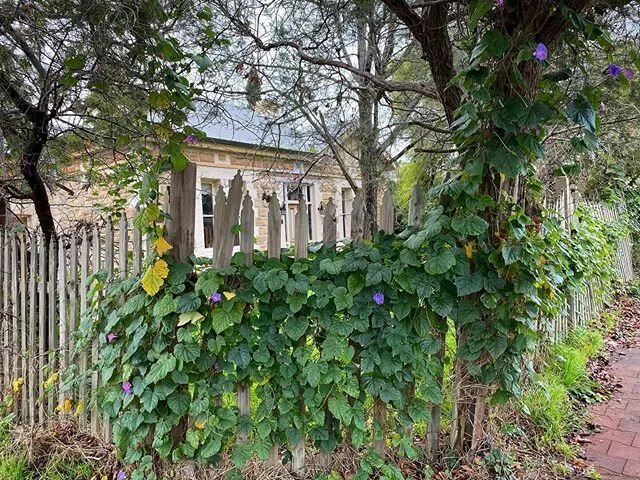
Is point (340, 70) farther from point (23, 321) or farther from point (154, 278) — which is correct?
point (23, 321)

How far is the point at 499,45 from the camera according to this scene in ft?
5.01

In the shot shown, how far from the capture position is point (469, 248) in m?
1.76

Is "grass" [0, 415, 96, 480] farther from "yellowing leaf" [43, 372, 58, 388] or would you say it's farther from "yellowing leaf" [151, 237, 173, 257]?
"yellowing leaf" [151, 237, 173, 257]

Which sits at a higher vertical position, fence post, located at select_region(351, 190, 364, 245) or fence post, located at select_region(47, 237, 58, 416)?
fence post, located at select_region(351, 190, 364, 245)

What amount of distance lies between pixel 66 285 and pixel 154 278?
3.27ft

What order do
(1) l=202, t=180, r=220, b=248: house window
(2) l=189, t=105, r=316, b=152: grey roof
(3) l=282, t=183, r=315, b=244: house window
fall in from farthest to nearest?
1. (1) l=202, t=180, r=220, b=248: house window
2. (3) l=282, t=183, r=315, b=244: house window
3. (2) l=189, t=105, r=316, b=152: grey roof

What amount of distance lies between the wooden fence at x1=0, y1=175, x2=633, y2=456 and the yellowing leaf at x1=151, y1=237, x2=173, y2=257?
0.66 feet

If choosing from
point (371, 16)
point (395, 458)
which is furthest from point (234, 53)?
point (395, 458)

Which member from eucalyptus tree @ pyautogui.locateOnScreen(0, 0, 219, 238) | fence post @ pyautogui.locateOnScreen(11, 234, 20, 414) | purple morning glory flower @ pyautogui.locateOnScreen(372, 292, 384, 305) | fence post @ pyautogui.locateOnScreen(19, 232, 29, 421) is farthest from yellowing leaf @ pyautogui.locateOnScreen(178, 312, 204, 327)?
fence post @ pyautogui.locateOnScreen(11, 234, 20, 414)

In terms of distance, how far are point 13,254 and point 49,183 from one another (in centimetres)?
104

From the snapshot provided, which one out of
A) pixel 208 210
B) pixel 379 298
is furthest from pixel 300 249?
pixel 208 210

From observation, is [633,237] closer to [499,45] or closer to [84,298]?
[499,45]

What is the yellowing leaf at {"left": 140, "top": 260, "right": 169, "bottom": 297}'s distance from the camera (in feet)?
5.68

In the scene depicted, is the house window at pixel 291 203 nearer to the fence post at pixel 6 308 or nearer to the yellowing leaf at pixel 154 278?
the fence post at pixel 6 308
